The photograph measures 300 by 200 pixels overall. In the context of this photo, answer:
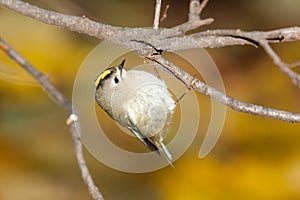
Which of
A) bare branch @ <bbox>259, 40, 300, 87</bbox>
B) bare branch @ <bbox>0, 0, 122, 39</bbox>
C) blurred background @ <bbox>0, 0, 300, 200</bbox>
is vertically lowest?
bare branch @ <bbox>259, 40, 300, 87</bbox>

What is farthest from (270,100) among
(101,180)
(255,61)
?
(101,180)

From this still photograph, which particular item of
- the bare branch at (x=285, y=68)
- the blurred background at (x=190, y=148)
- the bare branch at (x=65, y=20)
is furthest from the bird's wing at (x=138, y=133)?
the blurred background at (x=190, y=148)

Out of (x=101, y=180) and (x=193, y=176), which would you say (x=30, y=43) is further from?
(x=193, y=176)

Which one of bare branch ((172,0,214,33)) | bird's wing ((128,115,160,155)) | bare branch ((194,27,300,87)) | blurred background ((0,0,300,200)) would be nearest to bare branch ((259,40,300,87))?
bare branch ((194,27,300,87))

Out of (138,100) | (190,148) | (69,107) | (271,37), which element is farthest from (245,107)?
(190,148)

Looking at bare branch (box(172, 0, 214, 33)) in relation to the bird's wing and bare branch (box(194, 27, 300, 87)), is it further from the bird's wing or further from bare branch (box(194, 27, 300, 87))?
the bird's wing
